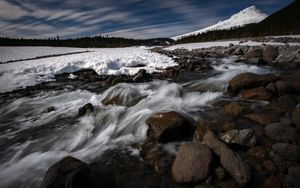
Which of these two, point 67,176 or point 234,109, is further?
point 234,109

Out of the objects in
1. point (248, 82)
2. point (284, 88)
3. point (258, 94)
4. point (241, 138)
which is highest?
point (248, 82)

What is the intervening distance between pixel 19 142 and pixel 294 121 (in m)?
6.68

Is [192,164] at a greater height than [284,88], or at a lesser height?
A: lesser

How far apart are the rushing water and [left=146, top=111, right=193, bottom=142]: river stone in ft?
1.47

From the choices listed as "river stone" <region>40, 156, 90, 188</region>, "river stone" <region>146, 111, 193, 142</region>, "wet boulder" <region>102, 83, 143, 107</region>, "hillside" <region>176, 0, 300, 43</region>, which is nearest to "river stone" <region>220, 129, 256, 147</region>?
"river stone" <region>146, 111, 193, 142</region>

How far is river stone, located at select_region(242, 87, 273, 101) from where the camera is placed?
6203 millimetres

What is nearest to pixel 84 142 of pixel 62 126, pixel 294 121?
pixel 62 126

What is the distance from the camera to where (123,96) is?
7625 mm

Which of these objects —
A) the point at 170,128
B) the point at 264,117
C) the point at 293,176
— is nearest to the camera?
the point at 293,176

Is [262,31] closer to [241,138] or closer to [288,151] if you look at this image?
[241,138]

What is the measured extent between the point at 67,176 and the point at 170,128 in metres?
2.30

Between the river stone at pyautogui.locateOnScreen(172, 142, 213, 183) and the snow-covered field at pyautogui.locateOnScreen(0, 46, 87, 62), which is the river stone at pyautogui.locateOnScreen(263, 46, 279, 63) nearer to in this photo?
the river stone at pyautogui.locateOnScreen(172, 142, 213, 183)

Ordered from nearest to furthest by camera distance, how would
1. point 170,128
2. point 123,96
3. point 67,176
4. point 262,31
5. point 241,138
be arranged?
1. point 67,176
2. point 241,138
3. point 170,128
4. point 123,96
5. point 262,31

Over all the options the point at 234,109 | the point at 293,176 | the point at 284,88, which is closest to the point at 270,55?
the point at 284,88
